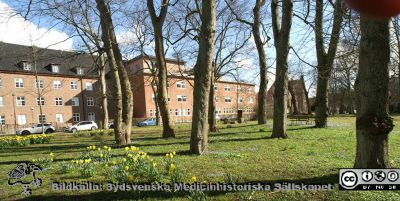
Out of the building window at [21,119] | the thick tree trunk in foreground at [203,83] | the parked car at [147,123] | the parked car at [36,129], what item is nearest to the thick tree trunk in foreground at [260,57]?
the thick tree trunk in foreground at [203,83]

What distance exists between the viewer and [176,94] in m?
61.4

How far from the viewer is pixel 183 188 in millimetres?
5469

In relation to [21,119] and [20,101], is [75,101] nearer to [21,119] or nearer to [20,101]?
[20,101]

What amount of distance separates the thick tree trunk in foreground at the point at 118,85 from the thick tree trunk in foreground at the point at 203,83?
515cm

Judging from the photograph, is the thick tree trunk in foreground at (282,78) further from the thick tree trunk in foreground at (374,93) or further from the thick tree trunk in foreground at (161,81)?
the thick tree trunk in foreground at (374,93)

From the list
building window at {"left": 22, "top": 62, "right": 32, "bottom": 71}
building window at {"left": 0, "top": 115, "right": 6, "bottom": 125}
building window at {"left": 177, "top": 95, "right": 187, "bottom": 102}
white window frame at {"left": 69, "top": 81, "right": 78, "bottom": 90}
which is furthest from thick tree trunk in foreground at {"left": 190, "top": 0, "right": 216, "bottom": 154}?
building window at {"left": 177, "top": 95, "right": 187, "bottom": 102}

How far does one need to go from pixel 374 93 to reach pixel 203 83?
17.0 feet

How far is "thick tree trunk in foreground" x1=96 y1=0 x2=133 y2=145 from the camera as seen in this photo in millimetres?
13266

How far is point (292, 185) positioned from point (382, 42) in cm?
279

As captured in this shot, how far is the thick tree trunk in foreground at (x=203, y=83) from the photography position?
922 centimetres

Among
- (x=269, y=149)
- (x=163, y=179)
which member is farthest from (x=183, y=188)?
(x=269, y=149)

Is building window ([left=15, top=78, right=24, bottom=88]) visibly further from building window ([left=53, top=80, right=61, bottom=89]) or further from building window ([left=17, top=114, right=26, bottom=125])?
building window ([left=53, top=80, right=61, bottom=89])

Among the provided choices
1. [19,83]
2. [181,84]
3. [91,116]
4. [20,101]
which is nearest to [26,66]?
[19,83]

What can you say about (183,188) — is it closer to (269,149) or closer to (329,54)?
(269,149)
